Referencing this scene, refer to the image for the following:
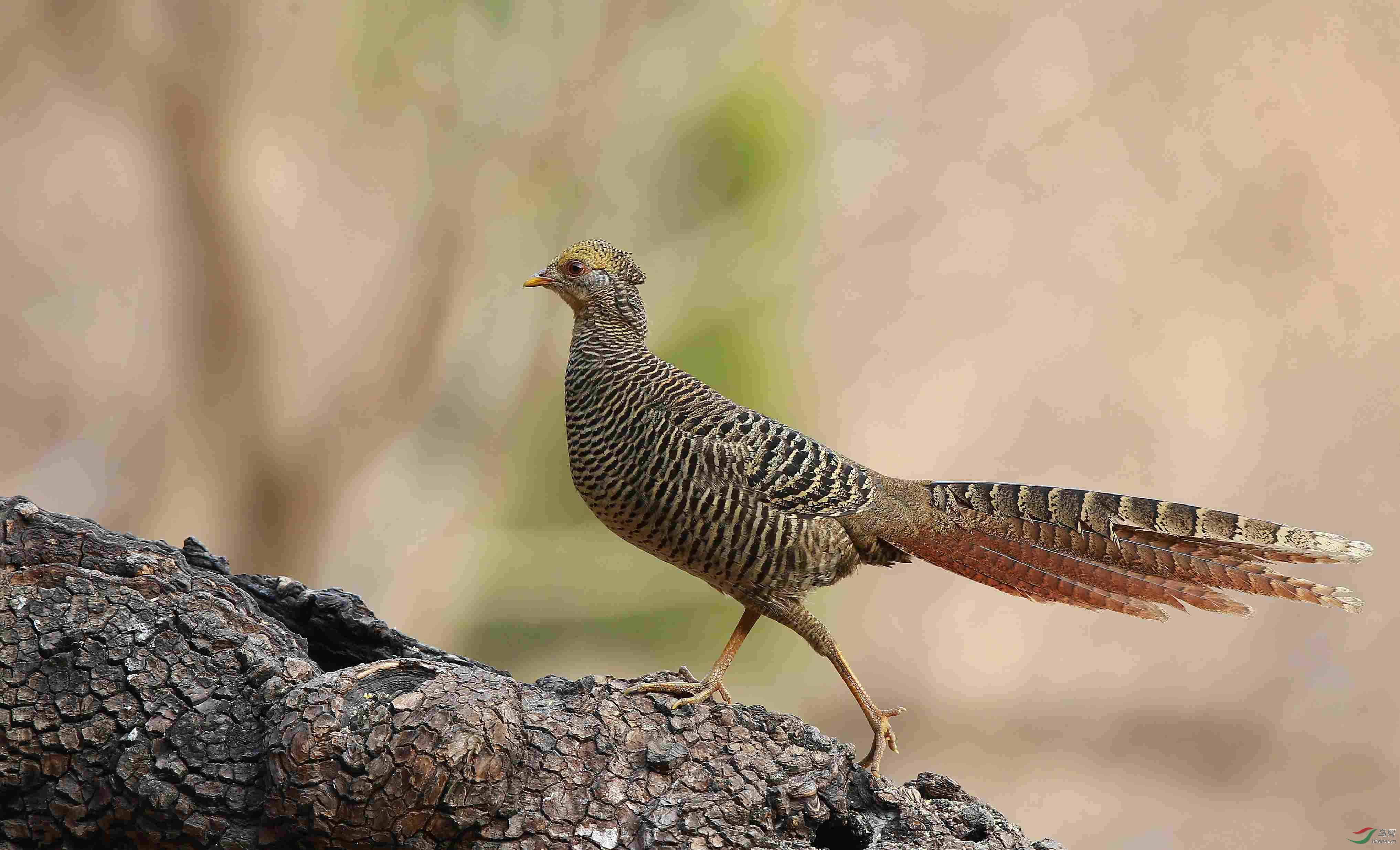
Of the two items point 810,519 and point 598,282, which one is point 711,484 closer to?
point 810,519

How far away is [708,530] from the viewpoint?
7.76 feet

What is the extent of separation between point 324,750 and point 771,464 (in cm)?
120

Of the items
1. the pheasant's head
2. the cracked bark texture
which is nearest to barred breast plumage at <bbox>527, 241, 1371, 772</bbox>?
the pheasant's head

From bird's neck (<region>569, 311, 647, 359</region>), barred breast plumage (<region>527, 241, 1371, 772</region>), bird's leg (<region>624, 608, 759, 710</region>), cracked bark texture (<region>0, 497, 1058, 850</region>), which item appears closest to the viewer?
cracked bark texture (<region>0, 497, 1058, 850</region>)

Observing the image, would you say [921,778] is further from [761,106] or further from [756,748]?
[761,106]

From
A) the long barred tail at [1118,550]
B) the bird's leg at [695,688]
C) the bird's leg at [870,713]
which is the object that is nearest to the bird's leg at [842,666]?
the bird's leg at [870,713]

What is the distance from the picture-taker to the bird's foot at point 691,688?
2.03 meters

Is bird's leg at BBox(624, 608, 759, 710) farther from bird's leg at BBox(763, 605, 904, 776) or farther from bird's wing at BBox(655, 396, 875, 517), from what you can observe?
bird's wing at BBox(655, 396, 875, 517)

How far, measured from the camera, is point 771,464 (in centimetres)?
245

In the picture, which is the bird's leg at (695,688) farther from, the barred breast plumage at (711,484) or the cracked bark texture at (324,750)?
the barred breast plumage at (711,484)

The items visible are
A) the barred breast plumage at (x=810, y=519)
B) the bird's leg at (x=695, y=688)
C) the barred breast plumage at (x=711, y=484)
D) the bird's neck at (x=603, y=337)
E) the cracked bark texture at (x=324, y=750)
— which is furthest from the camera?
the bird's neck at (x=603, y=337)

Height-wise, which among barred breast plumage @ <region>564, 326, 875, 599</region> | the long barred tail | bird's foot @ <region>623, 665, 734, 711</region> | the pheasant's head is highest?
the pheasant's head

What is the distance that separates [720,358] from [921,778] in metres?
3.14

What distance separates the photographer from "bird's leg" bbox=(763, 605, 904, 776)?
8.02ft
